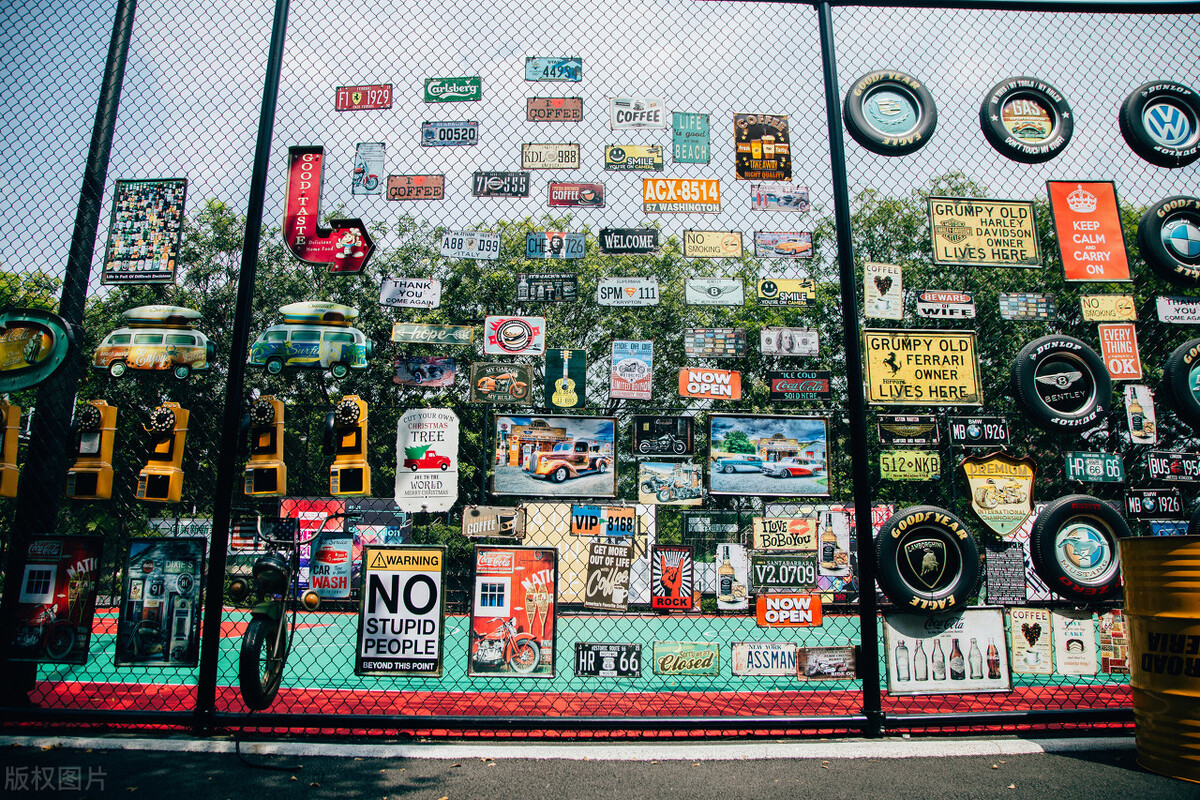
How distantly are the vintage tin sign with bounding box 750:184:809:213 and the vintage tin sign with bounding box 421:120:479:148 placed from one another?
212 cm

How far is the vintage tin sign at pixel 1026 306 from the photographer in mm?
4680

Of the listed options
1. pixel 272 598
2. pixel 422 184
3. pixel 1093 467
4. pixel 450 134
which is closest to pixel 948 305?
pixel 1093 467

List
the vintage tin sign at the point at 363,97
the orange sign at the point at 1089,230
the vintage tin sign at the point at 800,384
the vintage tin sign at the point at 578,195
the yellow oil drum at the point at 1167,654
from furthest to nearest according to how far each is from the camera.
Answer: the vintage tin sign at the point at 800,384 < the vintage tin sign at the point at 578,195 < the orange sign at the point at 1089,230 < the vintage tin sign at the point at 363,97 < the yellow oil drum at the point at 1167,654

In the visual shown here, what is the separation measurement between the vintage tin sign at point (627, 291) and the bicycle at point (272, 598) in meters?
2.51

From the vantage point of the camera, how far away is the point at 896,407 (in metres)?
4.29

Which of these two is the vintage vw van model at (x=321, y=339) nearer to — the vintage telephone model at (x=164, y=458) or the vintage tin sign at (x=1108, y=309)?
the vintage telephone model at (x=164, y=458)

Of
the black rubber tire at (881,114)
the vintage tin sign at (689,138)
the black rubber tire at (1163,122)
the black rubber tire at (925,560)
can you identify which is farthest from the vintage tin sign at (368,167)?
the black rubber tire at (1163,122)

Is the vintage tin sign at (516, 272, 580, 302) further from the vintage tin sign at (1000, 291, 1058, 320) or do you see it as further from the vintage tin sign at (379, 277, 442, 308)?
the vintage tin sign at (1000, 291, 1058, 320)

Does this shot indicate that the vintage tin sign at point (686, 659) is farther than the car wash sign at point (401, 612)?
Yes

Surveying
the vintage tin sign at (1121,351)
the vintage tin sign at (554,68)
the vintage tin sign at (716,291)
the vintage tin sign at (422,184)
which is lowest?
the vintage tin sign at (1121,351)

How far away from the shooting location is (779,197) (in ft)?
14.9

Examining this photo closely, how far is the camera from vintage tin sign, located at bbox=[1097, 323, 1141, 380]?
180 inches

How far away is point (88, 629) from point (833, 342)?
526 inches

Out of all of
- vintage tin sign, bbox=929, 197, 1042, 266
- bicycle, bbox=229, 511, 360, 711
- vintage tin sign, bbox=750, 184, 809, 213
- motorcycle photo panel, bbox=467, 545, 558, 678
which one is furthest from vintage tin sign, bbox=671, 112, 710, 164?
bicycle, bbox=229, 511, 360, 711
